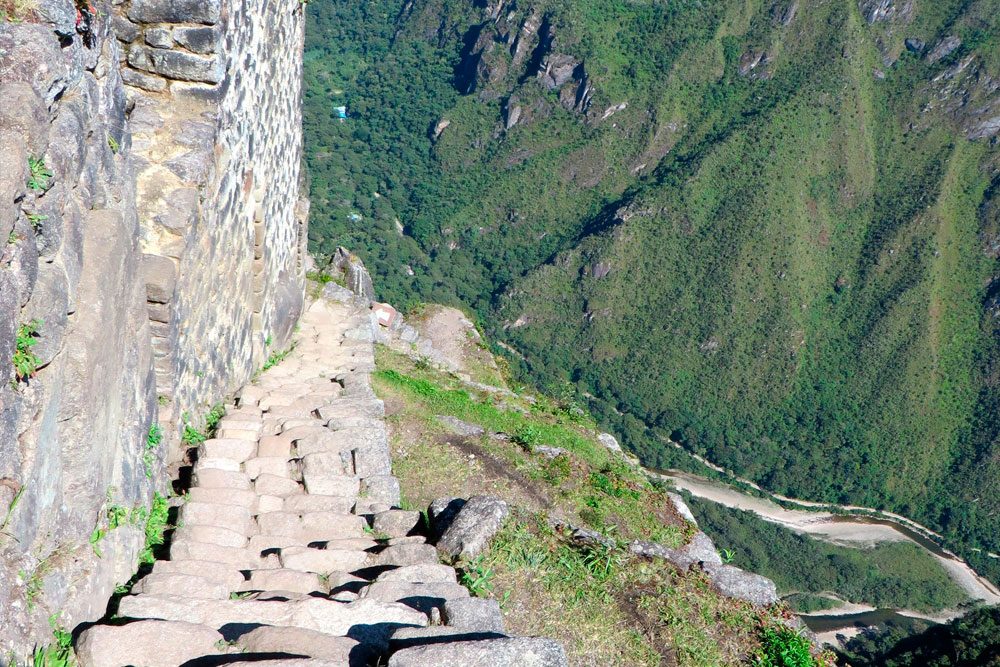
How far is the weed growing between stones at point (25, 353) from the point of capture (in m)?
4.13

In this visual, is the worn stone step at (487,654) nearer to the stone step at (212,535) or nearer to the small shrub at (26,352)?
the small shrub at (26,352)

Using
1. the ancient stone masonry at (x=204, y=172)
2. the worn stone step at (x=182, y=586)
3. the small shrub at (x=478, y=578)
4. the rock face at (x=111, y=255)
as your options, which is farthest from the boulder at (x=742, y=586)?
the ancient stone masonry at (x=204, y=172)

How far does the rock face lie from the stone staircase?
1.30 feet

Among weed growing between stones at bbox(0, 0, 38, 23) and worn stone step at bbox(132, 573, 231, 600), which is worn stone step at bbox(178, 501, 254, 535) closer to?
worn stone step at bbox(132, 573, 231, 600)

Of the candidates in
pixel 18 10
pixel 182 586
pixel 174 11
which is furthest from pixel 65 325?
pixel 174 11

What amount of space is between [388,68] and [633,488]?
99.5 m

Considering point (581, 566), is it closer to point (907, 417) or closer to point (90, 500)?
point (90, 500)

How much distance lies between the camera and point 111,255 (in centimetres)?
528

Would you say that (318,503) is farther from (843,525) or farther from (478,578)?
(843,525)

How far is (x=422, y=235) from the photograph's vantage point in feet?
263

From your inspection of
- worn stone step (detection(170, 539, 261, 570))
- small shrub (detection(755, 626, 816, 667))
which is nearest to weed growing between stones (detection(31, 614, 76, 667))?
worn stone step (detection(170, 539, 261, 570))

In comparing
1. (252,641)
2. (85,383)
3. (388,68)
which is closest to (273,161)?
(85,383)

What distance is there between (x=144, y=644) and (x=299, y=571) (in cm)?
153

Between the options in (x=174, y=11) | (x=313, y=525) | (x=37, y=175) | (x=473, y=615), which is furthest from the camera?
(x=174, y=11)
